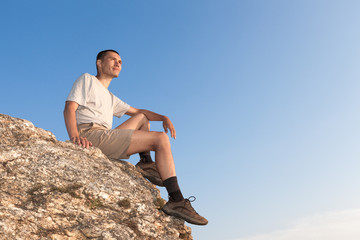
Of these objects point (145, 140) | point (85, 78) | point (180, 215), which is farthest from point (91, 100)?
point (180, 215)

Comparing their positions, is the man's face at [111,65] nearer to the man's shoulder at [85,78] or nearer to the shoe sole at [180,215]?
the man's shoulder at [85,78]

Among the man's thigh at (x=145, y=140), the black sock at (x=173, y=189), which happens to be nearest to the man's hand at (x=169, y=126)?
the man's thigh at (x=145, y=140)

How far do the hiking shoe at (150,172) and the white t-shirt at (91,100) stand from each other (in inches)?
40.6

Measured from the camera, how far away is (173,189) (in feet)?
19.1

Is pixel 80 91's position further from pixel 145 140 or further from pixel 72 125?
pixel 145 140

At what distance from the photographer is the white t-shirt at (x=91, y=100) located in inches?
261

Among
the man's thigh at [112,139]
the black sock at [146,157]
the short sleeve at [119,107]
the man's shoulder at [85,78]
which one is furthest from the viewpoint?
the short sleeve at [119,107]

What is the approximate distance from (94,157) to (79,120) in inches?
36.9

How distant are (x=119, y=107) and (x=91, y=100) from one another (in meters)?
1.05

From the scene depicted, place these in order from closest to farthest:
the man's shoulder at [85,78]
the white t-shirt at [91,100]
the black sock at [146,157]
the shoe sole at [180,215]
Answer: the shoe sole at [180,215]
the white t-shirt at [91,100]
the man's shoulder at [85,78]
the black sock at [146,157]

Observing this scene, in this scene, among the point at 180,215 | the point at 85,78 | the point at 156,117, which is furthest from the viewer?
the point at 156,117

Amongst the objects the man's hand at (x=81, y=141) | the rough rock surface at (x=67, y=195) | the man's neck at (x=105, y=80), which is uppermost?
the man's neck at (x=105, y=80)

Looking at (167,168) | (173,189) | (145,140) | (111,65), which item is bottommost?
(173,189)

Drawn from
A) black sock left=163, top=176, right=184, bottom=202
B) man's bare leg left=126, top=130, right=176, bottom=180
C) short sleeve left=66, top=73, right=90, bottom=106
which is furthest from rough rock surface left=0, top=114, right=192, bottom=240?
short sleeve left=66, top=73, right=90, bottom=106
